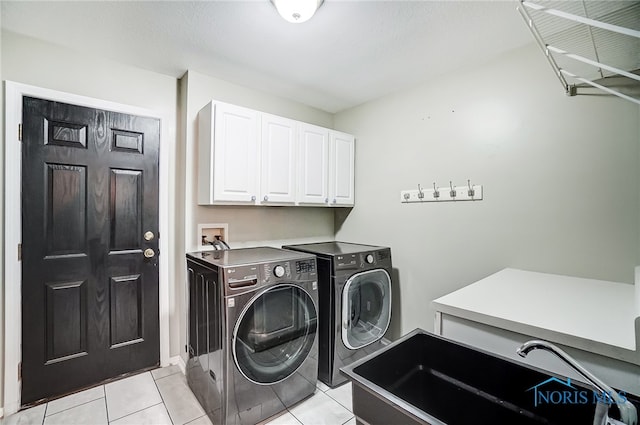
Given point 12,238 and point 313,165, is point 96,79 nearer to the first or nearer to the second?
point 12,238

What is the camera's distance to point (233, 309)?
157 cm

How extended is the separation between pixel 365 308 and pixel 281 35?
2.07 metres

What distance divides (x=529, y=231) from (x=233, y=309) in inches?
76.1

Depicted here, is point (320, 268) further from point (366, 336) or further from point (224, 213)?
point (224, 213)

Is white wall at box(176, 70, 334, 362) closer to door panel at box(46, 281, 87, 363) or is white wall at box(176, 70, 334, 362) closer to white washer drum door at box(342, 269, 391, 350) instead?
door panel at box(46, 281, 87, 363)

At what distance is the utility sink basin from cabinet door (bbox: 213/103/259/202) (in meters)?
1.61

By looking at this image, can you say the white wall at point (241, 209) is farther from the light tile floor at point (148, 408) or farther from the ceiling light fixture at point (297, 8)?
the ceiling light fixture at point (297, 8)

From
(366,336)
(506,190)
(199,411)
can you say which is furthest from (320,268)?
(506,190)

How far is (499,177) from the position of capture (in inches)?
79.0

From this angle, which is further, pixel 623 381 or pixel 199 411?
pixel 199 411

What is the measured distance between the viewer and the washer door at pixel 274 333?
1.65m

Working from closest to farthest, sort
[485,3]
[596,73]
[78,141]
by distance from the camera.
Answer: [485,3]
[596,73]
[78,141]

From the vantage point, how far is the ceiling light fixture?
4.71 ft

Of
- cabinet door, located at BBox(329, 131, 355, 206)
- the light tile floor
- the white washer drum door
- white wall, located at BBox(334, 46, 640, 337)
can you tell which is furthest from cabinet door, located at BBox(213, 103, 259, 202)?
the light tile floor
